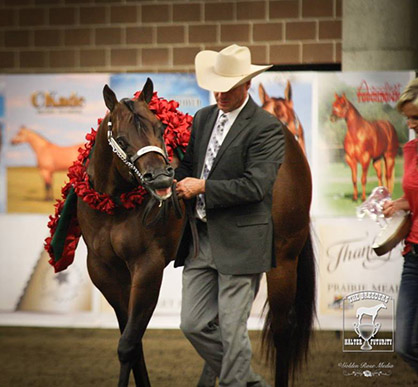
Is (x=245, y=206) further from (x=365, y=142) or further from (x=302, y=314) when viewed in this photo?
(x=365, y=142)

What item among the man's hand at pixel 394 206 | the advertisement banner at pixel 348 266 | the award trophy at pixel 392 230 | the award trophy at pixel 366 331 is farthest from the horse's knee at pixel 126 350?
the advertisement banner at pixel 348 266

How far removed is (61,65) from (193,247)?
4021mm

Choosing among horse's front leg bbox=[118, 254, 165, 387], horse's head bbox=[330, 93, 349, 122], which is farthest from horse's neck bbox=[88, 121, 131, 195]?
horse's head bbox=[330, 93, 349, 122]

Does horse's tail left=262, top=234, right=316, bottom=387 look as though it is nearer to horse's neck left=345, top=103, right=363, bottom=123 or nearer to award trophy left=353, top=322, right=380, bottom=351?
award trophy left=353, top=322, right=380, bottom=351

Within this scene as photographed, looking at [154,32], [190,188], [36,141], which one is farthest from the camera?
[154,32]

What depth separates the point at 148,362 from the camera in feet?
19.5

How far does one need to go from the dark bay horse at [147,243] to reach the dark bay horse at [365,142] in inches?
67.3

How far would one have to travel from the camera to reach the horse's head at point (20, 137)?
275 inches

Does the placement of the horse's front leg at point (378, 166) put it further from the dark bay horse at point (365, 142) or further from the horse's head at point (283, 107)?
the horse's head at point (283, 107)

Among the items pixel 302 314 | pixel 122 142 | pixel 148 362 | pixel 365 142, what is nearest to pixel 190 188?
pixel 122 142

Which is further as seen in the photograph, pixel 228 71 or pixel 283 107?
pixel 283 107

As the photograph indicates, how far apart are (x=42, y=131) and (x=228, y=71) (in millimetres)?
3296

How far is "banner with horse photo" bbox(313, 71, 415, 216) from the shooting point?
6.71 m

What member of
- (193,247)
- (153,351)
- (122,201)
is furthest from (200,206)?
(153,351)
